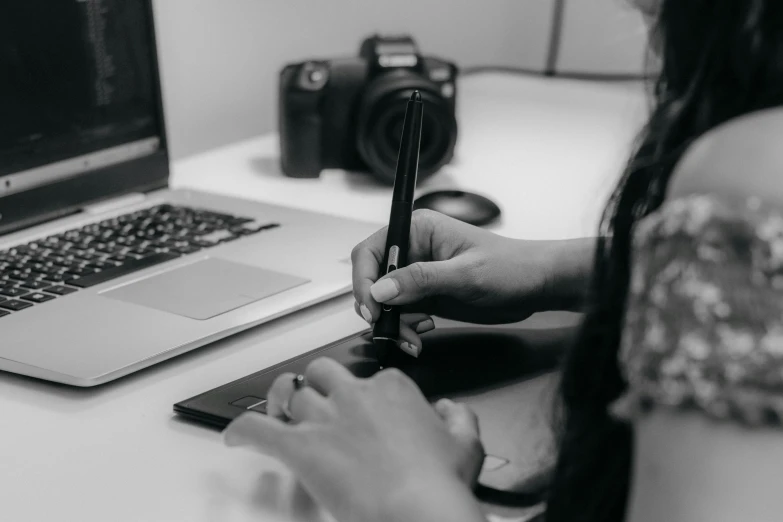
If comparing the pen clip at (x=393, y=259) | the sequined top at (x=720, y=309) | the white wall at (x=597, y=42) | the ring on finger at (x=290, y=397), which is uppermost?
the sequined top at (x=720, y=309)

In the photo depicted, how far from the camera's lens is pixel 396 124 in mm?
1143

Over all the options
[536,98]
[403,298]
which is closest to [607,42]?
[536,98]

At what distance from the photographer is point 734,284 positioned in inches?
14.2

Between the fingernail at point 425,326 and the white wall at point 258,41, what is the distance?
2.28ft

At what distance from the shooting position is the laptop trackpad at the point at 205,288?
73 centimetres

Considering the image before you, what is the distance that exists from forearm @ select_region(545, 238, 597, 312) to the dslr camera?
0.40 metres

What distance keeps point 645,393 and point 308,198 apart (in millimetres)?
753

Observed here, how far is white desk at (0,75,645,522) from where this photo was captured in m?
0.50

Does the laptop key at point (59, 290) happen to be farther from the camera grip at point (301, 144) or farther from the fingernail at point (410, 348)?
the camera grip at point (301, 144)

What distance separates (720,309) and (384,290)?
34 cm

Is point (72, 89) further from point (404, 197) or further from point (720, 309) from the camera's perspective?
point (720, 309)

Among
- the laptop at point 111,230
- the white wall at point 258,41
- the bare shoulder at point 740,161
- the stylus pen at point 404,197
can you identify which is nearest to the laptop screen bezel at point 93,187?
the laptop at point 111,230

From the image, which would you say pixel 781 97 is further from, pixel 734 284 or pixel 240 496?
pixel 240 496

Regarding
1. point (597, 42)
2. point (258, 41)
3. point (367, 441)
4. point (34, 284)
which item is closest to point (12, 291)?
point (34, 284)
